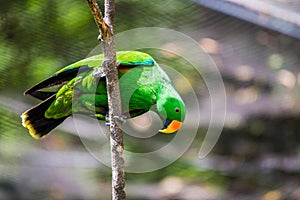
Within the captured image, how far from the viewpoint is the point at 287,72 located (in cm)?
143

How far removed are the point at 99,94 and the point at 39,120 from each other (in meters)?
0.08

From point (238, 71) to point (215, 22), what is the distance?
0.48 feet

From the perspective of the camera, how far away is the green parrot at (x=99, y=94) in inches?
21.6

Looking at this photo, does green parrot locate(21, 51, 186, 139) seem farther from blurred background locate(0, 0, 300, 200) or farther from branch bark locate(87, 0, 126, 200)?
blurred background locate(0, 0, 300, 200)

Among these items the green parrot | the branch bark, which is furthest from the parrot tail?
the branch bark

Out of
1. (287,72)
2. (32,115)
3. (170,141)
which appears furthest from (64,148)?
(32,115)

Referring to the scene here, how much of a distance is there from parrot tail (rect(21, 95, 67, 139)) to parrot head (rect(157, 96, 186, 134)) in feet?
0.39

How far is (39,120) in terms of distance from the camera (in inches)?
23.4

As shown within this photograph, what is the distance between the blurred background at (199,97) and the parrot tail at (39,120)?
62 centimetres

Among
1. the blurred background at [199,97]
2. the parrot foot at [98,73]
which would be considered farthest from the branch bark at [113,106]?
the blurred background at [199,97]

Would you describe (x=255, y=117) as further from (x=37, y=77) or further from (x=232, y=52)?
(x=37, y=77)

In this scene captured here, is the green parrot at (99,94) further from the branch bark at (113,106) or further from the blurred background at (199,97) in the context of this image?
the blurred background at (199,97)

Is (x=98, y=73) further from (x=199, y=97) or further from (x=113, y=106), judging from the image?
(x=199, y=97)

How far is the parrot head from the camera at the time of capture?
0.57 m
